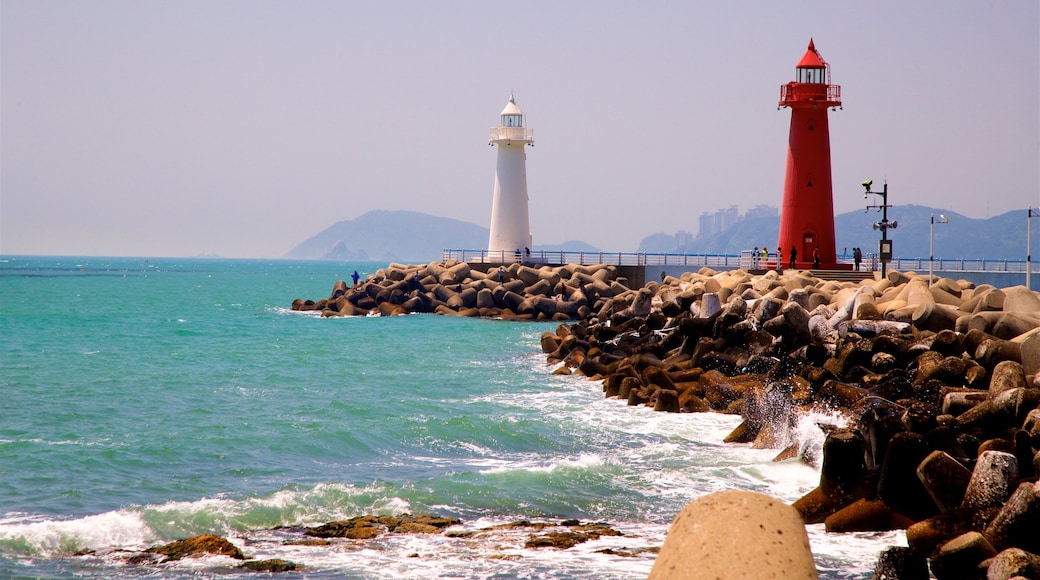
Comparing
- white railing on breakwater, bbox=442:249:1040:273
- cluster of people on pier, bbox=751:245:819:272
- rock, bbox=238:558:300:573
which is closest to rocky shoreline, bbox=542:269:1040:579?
rock, bbox=238:558:300:573

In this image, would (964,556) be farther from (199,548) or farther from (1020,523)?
(199,548)

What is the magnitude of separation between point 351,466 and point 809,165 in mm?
22996

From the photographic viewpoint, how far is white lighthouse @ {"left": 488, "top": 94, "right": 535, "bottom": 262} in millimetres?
43406

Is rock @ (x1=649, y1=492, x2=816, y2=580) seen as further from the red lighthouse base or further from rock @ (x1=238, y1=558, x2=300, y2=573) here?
the red lighthouse base

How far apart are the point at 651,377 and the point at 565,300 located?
20.7m

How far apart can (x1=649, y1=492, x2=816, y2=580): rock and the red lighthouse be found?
1178 inches

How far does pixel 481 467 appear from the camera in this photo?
11945 mm

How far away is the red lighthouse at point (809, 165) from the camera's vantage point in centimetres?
3111

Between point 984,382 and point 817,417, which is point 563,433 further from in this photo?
point 984,382

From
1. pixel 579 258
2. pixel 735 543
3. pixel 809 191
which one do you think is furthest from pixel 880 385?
pixel 579 258

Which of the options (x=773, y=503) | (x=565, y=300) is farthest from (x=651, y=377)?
(x=565, y=300)

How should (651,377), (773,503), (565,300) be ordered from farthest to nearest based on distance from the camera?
(565,300), (651,377), (773,503)

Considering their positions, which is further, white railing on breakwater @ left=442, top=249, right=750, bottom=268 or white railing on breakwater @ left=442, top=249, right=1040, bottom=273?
white railing on breakwater @ left=442, top=249, right=750, bottom=268

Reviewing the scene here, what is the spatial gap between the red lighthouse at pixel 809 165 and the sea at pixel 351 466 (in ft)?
38.0
